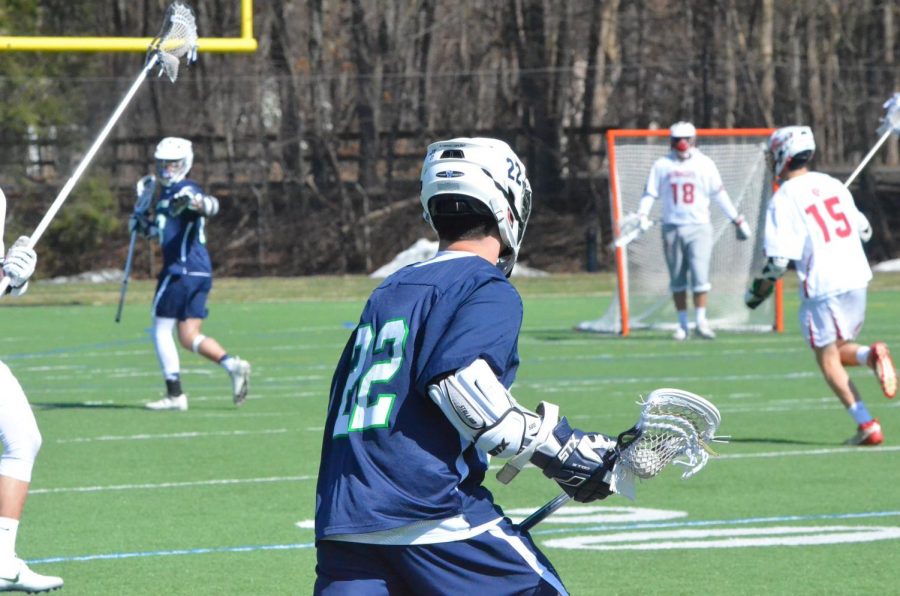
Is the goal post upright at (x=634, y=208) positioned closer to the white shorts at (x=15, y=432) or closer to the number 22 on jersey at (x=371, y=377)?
the white shorts at (x=15, y=432)

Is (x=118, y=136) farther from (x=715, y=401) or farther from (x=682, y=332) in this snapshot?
(x=715, y=401)

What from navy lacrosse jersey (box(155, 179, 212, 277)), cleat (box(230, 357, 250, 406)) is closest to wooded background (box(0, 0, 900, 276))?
navy lacrosse jersey (box(155, 179, 212, 277))

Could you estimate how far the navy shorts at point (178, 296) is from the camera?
12.6 meters

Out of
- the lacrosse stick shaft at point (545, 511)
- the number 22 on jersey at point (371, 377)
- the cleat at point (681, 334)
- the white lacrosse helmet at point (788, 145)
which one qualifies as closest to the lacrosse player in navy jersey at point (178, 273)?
the white lacrosse helmet at point (788, 145)

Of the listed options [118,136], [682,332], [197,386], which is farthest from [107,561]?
[118,136]

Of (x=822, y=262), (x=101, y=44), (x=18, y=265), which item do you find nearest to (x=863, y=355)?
(x=822, y=262)

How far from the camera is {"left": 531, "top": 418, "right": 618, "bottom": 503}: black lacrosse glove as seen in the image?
4066mm

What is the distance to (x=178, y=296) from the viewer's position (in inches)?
498

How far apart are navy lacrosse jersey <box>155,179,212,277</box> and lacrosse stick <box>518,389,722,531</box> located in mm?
8719

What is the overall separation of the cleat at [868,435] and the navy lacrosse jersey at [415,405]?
6.39 m

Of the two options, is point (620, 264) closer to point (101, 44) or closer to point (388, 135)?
point (101, 44)

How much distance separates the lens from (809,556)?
7051 mm

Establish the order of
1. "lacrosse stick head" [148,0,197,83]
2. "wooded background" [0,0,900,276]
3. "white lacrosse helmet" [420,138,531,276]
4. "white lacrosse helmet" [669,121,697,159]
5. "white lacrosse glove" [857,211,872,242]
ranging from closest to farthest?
"white lacrosse helmet" [420,138,531,276] → "lacrosse stick head" [148,0,197,83] → "white lacrosse glove" [857,211,872,242] → "white lacrosse helmet" [669,121,697,159] → "wooded background" [0,0,900,276]

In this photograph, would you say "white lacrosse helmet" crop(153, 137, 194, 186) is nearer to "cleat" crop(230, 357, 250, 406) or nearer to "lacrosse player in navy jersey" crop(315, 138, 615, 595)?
"cleat" crop(230, 357, 250, 406)
